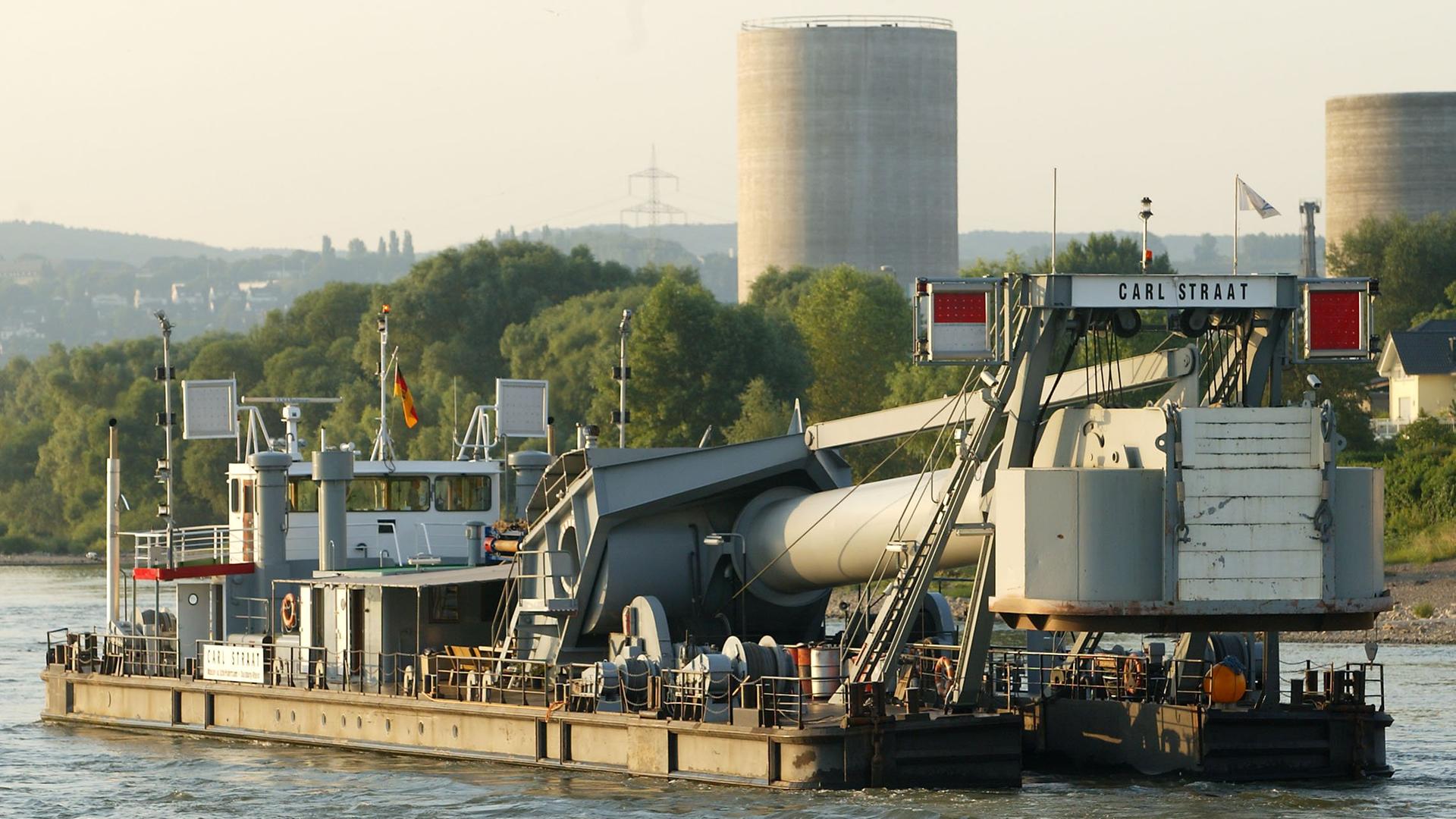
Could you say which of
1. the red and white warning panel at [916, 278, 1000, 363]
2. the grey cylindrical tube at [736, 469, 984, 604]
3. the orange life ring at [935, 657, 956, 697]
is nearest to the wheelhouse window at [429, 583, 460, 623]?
the grey cylindrical tube at [736, 469, 984, 604]

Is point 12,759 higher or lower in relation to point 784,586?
lower

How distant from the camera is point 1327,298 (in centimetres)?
2619

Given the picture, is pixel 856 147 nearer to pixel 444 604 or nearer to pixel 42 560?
pixel 42 560

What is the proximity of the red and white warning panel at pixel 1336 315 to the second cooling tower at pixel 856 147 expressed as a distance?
11190cm

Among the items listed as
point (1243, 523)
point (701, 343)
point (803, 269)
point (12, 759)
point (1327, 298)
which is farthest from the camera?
point (803, 269)

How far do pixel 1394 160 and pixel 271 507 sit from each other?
352ft

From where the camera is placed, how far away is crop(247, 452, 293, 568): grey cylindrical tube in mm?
36734

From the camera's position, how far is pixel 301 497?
126ft

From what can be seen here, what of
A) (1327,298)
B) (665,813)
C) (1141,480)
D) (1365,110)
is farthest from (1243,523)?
(1365,110)

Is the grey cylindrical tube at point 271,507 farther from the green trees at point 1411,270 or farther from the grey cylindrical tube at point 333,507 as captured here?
the green trees at point 1411,270

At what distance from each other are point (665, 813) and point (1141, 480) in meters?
6.39

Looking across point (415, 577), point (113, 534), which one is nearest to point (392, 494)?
point (113, 534)

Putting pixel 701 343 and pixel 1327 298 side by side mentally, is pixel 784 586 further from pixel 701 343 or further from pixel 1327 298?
pixel 701 343

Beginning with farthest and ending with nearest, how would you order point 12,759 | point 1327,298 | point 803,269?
1. point 803,269
2. point 12,759
3. point 1327,298
